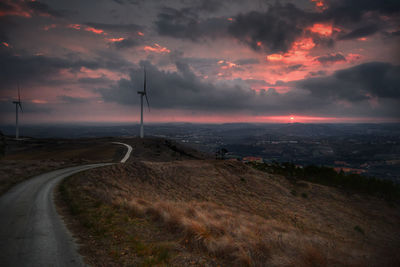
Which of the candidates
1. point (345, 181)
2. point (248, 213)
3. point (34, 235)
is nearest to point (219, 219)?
point (248, 213)

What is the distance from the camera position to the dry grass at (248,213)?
888 cm

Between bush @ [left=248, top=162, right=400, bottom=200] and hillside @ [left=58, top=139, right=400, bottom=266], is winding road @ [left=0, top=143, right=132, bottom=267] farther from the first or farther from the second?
bush @ [left=248, top=162, right=400, bottom=200]

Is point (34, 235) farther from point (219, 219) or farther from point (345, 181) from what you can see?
point (345, 181)

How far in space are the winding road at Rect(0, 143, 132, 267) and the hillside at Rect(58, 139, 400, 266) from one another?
0.68m

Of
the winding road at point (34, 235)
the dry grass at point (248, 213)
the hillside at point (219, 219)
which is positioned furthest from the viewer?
the dry grass at point (248, 213)

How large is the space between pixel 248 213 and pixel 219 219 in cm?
875

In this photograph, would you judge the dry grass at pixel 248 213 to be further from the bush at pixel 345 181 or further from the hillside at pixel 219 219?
the bush at pixel 345 181

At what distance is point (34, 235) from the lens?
930 centimetres

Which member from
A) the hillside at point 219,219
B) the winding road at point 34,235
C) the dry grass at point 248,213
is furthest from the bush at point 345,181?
the winding road at point 34,235

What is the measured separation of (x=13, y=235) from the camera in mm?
9320

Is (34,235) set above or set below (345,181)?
above

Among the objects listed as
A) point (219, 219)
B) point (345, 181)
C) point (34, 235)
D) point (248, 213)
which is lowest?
point (345, 181)

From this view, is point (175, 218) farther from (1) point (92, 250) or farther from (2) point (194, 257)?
(1) point (92, 250)

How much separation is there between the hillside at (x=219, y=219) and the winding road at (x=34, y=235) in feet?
2.24
